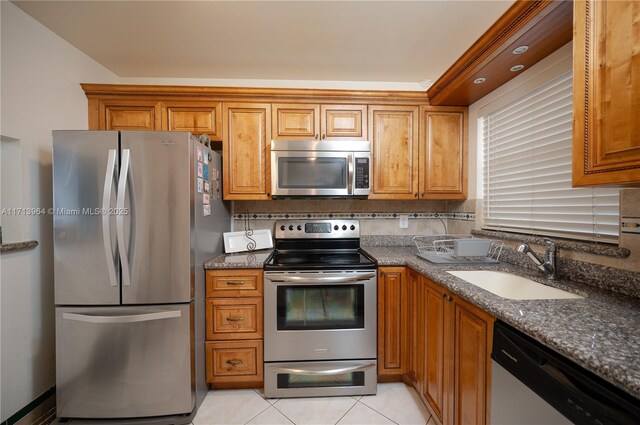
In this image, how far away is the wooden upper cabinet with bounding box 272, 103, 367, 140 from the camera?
212 cm

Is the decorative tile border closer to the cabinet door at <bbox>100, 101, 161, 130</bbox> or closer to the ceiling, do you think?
the cabinet door at <bbox>100, 101, 161, 130</bbox>

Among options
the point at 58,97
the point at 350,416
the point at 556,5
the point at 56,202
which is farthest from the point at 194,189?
the point at 556,5

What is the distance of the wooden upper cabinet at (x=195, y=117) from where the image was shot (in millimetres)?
2080

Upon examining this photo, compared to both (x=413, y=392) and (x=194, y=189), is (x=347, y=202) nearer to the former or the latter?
(x=194, y=189)

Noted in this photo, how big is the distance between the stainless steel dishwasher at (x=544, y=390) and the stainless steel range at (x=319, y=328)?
0.90 meters

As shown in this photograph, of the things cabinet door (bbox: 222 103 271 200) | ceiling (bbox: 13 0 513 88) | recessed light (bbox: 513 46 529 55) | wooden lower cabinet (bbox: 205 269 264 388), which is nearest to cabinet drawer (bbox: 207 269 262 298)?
wooden lower cabinet (bbox: 205 269 264 388)

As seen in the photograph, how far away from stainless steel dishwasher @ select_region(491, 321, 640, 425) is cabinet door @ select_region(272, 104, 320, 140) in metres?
1.77

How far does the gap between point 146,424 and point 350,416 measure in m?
1.24

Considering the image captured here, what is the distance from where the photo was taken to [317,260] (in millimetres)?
1970

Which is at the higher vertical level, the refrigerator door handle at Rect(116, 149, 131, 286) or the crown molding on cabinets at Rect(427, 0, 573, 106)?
the crown molding on cabinets at Rect(427, 0, 573, 106)

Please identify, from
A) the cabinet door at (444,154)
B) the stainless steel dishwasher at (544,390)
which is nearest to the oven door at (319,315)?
the stainless steel dishwasher at (544,390)

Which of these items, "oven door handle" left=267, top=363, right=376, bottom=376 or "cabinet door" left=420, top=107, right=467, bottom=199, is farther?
"cabinet door" left=420, top=107, right=467, bottom=199

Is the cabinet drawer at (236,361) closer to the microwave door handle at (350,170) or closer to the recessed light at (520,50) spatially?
the microwave door handle at (350,170)

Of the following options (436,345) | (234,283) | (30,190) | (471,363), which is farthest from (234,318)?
(30,190)
